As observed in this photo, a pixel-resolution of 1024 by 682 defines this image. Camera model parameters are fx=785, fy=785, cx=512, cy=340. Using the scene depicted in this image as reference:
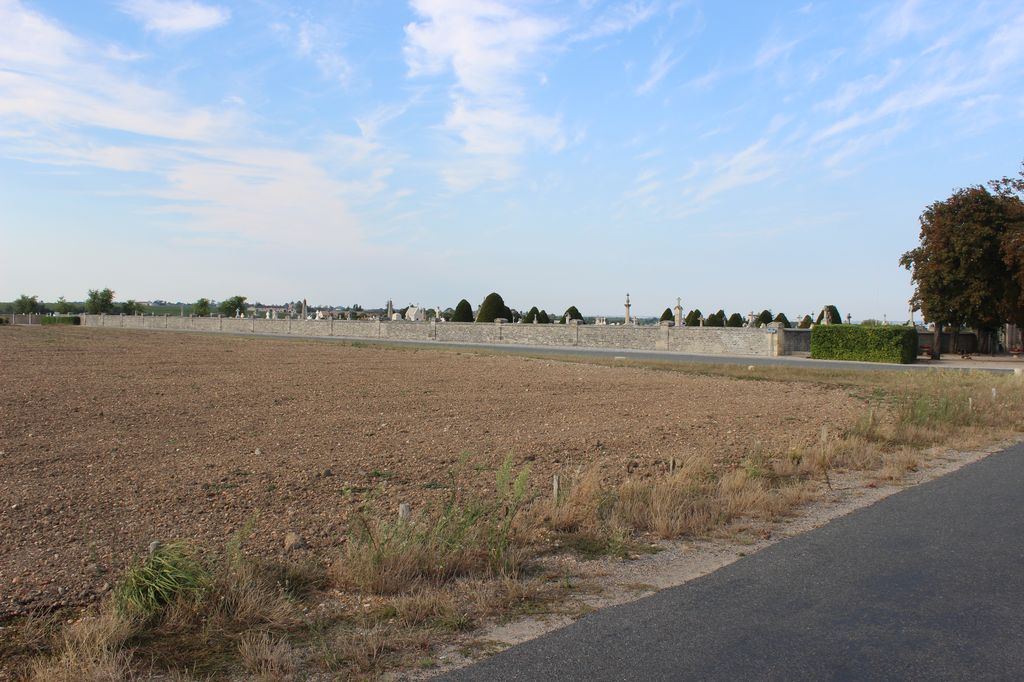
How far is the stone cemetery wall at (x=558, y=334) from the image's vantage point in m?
41.1

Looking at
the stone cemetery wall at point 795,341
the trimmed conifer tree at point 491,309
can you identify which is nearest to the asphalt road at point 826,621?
the stone cemetery wall at point 795,341

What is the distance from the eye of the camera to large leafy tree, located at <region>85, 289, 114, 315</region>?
388 feet

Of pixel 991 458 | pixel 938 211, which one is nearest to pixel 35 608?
pixel 991 458

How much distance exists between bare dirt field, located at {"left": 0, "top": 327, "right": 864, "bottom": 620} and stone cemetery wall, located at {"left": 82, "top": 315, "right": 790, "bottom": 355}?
18.9 meters

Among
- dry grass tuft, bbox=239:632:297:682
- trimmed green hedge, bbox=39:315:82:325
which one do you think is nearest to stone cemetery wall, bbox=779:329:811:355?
dry grass tuft, bbox=239:632:297:682

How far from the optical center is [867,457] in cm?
1068

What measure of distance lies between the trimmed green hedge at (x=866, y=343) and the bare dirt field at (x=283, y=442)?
48.3 ft

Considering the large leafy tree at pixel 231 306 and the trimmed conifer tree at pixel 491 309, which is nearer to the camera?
the trimmed conifer tree at pixel 491 309

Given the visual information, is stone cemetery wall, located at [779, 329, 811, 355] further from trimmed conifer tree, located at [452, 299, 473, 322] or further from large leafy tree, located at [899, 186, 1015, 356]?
trimmed conifer tree, located at [452, 299, 473, 322]

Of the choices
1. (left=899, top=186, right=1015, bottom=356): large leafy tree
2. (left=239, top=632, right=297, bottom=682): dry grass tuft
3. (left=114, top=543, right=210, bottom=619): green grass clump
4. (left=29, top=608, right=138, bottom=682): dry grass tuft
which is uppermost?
(left=899, top=186, right=1015, bottom=356): large leafy tree

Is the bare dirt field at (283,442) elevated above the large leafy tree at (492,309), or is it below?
below

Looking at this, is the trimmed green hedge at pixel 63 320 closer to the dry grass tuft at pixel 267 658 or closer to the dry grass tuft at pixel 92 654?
the dry grass tuft at pixel 92 654

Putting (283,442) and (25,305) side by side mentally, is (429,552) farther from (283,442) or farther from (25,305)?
(25,305)

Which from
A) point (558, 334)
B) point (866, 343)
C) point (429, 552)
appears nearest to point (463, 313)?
point (558, 334)
